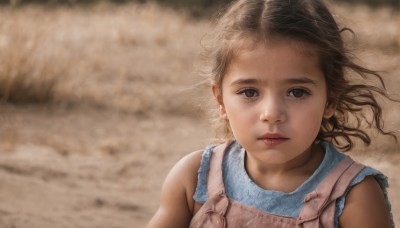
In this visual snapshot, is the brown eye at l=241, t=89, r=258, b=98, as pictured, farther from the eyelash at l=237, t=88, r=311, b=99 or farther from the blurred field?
the blurred field

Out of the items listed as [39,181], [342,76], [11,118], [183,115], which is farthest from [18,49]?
[342,76]

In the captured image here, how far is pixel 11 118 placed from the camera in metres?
6.26

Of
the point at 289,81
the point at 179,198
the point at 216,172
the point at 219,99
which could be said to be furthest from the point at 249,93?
the point at 179,198

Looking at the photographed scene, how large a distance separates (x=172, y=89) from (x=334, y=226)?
5038 millimetres

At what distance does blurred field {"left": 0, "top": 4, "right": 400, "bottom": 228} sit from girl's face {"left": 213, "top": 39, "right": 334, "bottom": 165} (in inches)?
17.3

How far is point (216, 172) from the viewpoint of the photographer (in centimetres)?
304

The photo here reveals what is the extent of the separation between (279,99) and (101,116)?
423 centimetres

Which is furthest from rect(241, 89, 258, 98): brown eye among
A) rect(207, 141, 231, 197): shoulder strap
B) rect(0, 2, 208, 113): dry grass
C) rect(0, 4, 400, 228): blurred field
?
rect(0, 2, 208, 113): dry grass

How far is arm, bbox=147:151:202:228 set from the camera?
3.06m

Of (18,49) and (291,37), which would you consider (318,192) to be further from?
(18,49)

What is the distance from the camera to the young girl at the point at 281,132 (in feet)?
8.82

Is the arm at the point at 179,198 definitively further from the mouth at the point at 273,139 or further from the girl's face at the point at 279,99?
the mouth at the point at 273,139

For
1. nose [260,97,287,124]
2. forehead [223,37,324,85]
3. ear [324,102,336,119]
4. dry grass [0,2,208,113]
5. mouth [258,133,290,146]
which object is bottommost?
→ dry grass [0,2,208,113]

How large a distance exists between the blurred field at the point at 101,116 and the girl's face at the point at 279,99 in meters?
0.44
